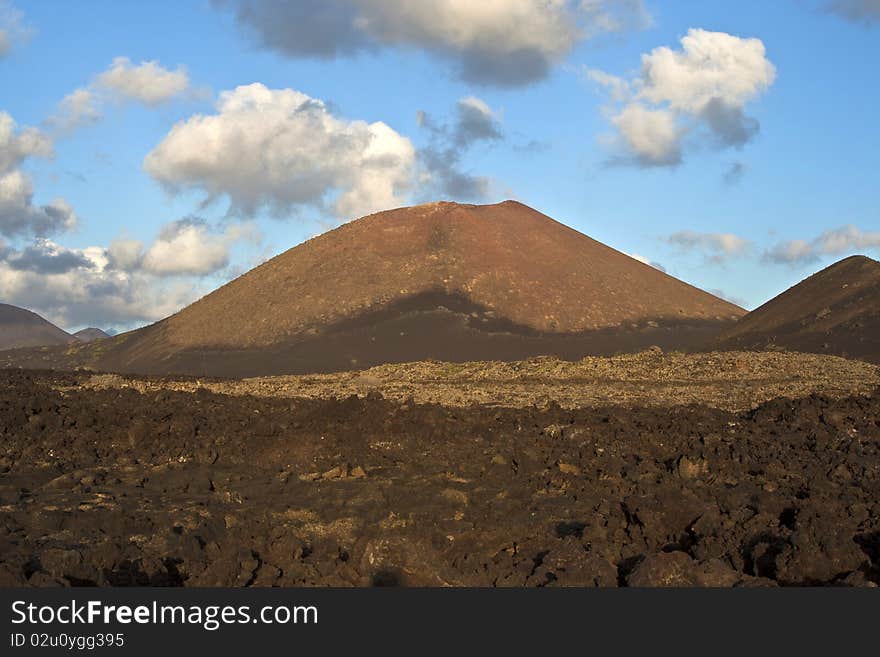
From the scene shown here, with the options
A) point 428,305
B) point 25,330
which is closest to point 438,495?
point 428,305

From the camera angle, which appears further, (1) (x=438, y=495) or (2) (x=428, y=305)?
(2) (x=428, y=305)

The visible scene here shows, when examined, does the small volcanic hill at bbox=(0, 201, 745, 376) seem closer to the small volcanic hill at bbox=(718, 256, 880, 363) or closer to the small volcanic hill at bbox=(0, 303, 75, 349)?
the small volcanic hill at bbox=(718, 256, 880, 363)

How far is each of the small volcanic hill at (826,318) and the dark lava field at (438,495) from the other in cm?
2903

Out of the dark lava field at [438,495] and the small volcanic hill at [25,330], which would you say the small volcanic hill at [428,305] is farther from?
the small volcanic hill at [25,330]

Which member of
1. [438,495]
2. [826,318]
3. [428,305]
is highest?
[428,305]

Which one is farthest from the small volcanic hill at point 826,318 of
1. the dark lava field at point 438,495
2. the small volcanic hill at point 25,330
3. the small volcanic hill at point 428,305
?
the small volcanic hill at point 25,330

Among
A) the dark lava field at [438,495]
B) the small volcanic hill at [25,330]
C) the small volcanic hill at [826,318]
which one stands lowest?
the dark lava field at [438,495]

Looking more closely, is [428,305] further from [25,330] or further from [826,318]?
[25,330]

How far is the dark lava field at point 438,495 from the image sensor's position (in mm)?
9617

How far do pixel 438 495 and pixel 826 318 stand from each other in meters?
46.5

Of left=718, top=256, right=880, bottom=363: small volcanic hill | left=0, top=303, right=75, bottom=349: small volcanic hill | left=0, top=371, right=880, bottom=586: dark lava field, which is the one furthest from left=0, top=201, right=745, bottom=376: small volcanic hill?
left=0, top=303, right=75, bottom=349: small volcanic hill

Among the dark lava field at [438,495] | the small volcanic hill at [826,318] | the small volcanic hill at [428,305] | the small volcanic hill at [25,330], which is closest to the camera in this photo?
the dark lava field at [438,495]

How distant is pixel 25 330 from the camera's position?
517 ft

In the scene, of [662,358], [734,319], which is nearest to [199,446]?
[662,358]
